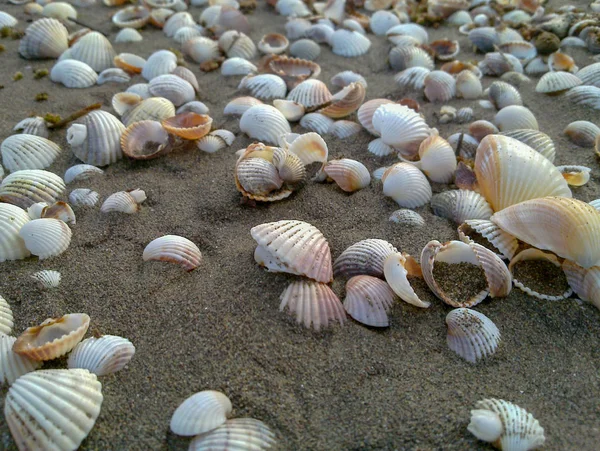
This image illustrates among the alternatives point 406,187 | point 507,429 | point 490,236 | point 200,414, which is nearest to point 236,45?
point 406,187

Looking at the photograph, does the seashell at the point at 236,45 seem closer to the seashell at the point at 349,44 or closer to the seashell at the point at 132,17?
the seashell at the point at 349,44

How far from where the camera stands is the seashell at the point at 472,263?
7.34 feet

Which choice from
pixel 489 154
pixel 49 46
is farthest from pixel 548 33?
pixel 49 46

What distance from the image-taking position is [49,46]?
4.26 meters

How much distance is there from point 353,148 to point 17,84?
107 inches

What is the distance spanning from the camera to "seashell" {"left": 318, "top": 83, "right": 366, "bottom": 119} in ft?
11.5

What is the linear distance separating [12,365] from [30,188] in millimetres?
1198

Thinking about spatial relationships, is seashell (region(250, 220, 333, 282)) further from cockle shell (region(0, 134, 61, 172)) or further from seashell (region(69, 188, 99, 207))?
cockle shell (region(0, 134, 61, 172))

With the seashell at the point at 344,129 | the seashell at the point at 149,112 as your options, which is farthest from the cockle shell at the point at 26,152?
the seashell at the point at 344,129

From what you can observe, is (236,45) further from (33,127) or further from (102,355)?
(102,355)

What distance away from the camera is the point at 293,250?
2217 mm

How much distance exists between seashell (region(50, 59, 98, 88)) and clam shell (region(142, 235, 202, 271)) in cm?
216

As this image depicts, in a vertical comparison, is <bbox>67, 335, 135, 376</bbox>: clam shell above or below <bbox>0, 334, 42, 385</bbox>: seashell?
above

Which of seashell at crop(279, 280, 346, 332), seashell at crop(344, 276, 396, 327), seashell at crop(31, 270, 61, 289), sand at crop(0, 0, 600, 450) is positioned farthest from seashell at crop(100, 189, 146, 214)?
seashell at crop(344, 276, 396, 327)
